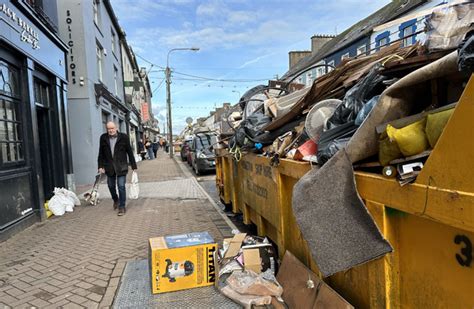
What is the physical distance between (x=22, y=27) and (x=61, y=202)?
11.8 ft

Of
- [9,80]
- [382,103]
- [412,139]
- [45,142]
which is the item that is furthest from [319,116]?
[45,142]

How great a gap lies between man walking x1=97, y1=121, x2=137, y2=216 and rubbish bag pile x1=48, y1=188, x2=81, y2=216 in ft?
3.95

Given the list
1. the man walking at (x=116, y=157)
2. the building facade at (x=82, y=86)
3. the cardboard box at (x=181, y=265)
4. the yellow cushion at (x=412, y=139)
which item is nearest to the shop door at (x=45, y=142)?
the man walking at (x=116, y=157)

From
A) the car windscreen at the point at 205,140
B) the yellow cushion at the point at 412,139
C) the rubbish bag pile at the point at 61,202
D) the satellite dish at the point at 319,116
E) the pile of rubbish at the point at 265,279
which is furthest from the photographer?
the car windscreen at the point at 205,140

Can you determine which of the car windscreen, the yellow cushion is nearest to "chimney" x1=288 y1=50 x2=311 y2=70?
the car windscreen

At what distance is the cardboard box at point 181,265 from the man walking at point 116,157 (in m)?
3.95

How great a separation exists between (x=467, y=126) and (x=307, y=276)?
5.81 ft

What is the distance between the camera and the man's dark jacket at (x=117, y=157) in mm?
7344

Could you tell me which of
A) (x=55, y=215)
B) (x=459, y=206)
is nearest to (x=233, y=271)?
(x=459, y=206)

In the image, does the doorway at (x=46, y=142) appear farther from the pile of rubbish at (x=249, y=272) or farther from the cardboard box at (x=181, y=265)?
the pile of rubbish at (x=249, y=272)

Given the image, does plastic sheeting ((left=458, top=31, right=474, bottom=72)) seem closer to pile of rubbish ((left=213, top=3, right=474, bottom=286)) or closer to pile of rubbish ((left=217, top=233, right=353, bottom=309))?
pile of rubbish ((left=213, top=3, right=474, bottom=286))

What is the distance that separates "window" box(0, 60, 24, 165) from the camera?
6070mm

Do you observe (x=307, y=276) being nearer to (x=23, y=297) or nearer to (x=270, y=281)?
(x=270, y=281)

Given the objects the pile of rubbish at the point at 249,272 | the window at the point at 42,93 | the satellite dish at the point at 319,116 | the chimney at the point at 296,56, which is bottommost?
the pile of rubbish at the point at 249,272
